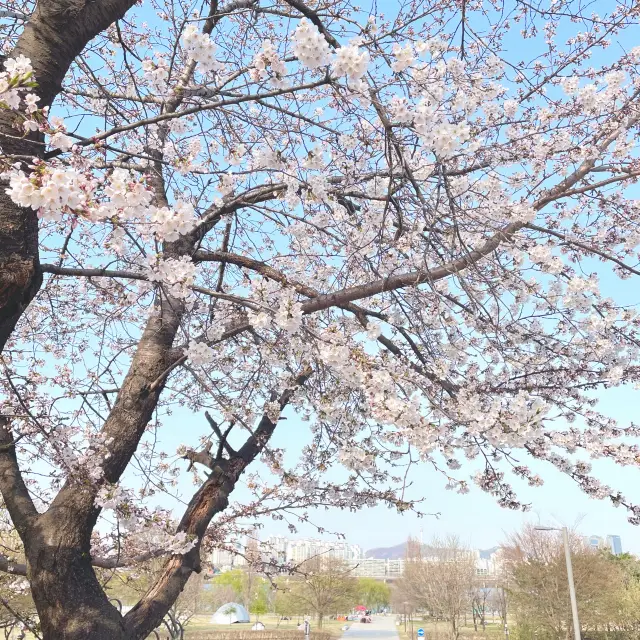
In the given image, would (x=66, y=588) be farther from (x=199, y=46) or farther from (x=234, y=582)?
(x=234, y=582)

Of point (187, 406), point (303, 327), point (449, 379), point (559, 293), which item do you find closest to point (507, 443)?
point (449, 379)

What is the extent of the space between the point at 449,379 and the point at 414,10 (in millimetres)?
2047

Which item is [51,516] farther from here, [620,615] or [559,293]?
[620,615]

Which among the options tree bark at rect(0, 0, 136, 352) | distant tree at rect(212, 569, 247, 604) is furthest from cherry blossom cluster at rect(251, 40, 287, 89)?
distant tree at rect(212, 569, 247, 604)

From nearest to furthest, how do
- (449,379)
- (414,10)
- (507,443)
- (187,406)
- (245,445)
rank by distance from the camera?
(507,443) < (414,10) < (449,379) < (245,445) < (187,406)

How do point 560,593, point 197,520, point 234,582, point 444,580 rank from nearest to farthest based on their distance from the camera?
point 197,520, point 560,593, point 444,580, point 234,582

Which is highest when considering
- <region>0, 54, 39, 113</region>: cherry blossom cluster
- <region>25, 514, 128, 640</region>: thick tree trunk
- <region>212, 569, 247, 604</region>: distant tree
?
<region>0, 54, 39, 113</region>: cherry blossom cluster

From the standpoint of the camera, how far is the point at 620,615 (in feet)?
57.5

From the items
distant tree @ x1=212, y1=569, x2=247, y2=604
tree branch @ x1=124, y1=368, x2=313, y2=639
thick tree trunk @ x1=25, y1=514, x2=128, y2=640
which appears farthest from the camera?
distant tree @ x1=212, y1=569, x2=247, y2=604

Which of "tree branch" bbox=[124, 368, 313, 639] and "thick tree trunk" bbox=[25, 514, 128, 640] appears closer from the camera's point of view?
"thick tree trunk" bbox=[25, 514, 128, 640]

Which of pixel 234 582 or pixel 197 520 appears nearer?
pixel 197 520

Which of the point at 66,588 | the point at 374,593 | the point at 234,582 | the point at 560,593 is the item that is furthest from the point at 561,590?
the point at 374,593

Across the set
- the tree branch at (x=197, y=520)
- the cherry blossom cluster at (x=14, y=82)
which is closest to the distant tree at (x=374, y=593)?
the tree branch at (x=197, y=520)

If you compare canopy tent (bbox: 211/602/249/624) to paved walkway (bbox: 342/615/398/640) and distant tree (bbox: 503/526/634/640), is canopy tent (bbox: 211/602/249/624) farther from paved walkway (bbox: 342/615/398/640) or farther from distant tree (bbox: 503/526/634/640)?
distant tree (bbox: 503/526/634/640)
